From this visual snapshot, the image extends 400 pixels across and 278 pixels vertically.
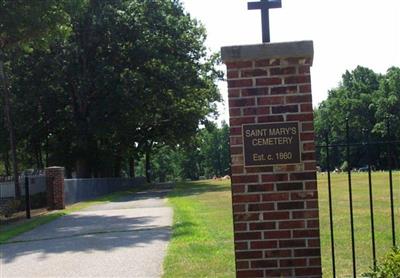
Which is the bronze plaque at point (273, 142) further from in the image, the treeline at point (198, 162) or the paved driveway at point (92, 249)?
the treeline at point (198, 162)

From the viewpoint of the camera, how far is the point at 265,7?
639cm

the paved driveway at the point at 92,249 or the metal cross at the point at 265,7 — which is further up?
the metal cross at the point at 265,7

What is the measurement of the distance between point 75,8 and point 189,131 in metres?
26.1

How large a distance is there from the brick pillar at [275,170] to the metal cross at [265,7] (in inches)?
11.1

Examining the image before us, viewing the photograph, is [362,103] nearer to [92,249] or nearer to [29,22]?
[29,22]

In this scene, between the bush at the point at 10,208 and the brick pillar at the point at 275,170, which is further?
the bush at the point at 10,208

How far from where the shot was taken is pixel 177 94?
1603 inches

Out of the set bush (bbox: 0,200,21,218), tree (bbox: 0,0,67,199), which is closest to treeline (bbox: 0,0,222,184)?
bush (bbox: 0,200,21,218)

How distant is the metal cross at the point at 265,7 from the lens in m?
6.38

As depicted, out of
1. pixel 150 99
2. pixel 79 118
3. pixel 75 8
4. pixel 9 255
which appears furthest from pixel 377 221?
pixel 79 118

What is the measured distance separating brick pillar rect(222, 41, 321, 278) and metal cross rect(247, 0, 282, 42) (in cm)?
28

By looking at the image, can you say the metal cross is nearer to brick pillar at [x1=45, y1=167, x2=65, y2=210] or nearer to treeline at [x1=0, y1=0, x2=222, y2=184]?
brick pillar at [x1=45, y1=167, x2=65, y2=210]

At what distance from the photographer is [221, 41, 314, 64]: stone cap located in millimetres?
6113

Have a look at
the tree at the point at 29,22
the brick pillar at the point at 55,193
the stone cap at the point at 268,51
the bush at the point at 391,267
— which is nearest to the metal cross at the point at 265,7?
the stone cap at the point at 268,51
